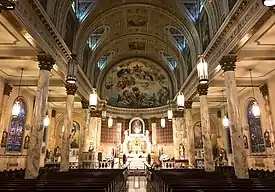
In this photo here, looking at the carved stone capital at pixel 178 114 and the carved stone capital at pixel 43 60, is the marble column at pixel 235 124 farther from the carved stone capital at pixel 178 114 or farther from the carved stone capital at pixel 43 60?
the carved stone capital at pixel 178 114

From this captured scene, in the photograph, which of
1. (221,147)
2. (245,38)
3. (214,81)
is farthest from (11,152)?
(221,147)

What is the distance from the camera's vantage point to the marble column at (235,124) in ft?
31.4

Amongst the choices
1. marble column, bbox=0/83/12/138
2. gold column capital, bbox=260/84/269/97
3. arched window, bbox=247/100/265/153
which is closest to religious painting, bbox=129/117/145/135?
arched window, bbox=247/100/265/153

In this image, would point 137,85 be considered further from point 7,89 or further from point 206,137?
point 7,89

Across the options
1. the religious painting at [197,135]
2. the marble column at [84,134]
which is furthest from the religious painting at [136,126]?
the marble column at [84,134]

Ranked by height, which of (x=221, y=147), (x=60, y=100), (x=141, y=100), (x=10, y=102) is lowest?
(x=221, y=147)

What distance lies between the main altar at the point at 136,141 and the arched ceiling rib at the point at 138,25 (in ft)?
33.2

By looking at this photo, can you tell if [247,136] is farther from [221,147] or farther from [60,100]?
[60,100]

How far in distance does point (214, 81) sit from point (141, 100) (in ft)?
52.9

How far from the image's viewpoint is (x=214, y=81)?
15.5 meters

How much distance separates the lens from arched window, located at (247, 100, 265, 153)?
664 inches

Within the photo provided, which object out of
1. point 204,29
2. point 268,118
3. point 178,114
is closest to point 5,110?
point 204,29

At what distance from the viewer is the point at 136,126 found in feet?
97.3

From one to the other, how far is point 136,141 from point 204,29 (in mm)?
17887
